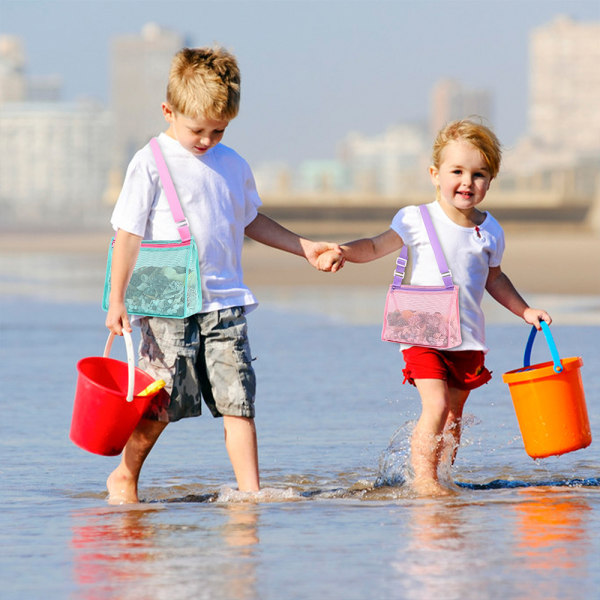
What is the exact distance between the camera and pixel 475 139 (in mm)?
4727

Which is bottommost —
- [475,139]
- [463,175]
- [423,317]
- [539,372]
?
[539,372]

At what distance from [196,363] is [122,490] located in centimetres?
47

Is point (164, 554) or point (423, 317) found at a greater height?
point (423, 317)

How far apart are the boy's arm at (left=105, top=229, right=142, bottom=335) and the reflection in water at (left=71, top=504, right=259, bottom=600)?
59 centimetres

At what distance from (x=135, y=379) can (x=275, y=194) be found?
42.3 metres

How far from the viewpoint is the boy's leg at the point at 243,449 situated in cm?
439

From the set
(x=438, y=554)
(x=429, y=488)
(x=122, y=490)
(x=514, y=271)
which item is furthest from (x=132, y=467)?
(x=514, y=271)

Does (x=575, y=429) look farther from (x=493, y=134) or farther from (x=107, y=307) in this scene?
(x=107, y=307)

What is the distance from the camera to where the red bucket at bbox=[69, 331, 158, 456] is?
13.8 ft

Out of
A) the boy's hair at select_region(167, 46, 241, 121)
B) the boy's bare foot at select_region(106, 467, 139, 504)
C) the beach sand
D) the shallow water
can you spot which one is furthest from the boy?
the beach sand

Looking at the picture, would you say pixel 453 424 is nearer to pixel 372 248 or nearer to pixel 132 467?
pixel 372 248

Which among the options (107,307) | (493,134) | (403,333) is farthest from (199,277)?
(493,134)

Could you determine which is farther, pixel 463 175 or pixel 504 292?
pixel 504 292

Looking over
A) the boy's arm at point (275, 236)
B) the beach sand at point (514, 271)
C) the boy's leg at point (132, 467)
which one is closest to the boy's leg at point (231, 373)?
the boy's leg at point (132, 467)
